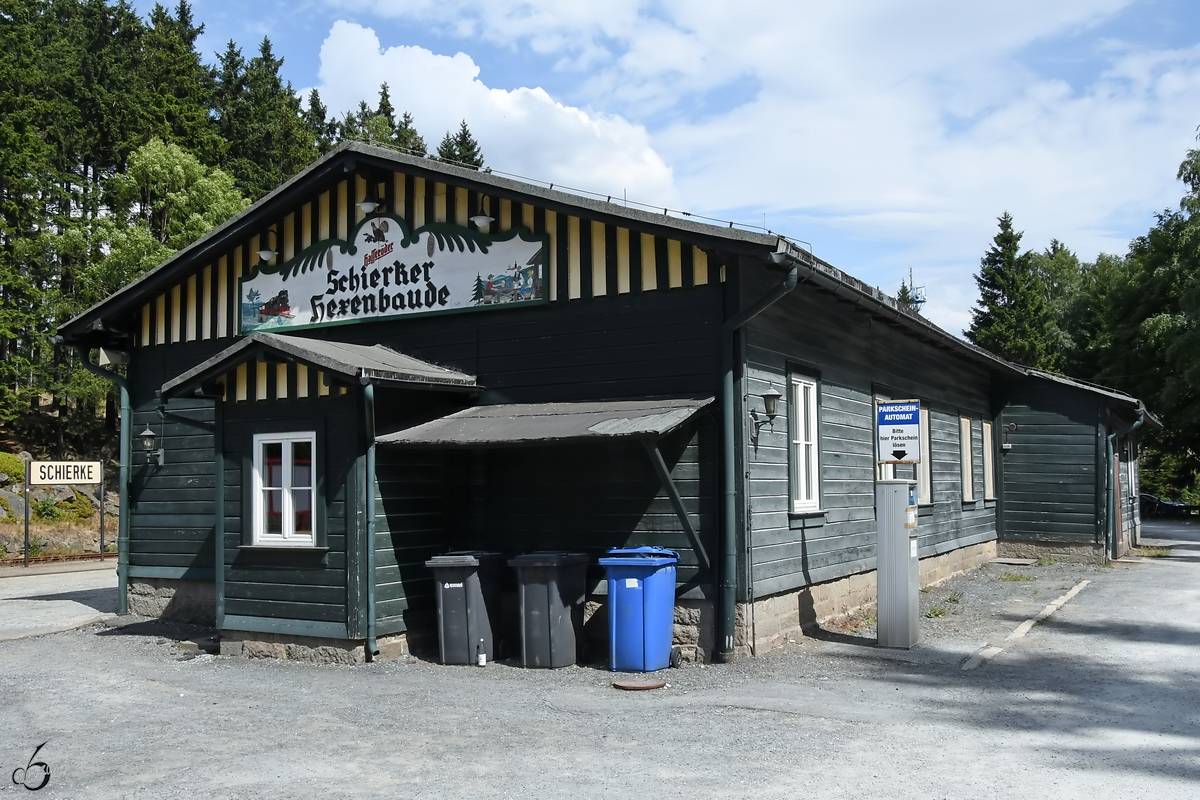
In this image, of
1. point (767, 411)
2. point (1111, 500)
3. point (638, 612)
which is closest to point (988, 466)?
point (1111, 500)

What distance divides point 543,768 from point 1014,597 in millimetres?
10591

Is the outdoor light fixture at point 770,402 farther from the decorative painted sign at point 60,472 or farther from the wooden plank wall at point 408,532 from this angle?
the decorative painted sign at point 60,472

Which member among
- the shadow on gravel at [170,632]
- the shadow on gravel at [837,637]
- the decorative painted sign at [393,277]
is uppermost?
the decorative painted sign at [393,277]

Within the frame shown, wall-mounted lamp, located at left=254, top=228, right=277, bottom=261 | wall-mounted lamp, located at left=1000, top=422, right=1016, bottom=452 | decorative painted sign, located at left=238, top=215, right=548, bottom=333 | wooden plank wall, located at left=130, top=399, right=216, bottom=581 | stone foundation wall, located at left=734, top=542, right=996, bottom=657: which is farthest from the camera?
wall-mounted lamp, located at left=1000, top=422, right=1016, bottom=452

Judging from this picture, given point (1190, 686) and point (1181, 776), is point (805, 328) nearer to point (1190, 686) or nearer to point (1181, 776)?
point (1190, 686)

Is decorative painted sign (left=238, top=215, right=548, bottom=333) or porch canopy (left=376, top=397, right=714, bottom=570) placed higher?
decorative painted sign (left=238, top=215, right=548, bottom=333)

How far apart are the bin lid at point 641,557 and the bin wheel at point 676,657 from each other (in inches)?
35.2

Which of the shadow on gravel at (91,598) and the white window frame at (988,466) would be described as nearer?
the shadow on gravel at (91,598)

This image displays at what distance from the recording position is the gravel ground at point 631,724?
6090 mm

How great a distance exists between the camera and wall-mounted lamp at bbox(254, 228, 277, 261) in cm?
1325

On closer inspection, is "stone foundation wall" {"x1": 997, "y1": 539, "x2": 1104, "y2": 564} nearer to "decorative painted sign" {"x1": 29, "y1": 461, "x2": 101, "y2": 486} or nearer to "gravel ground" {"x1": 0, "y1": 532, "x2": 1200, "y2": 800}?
"gravel ground" {"x1": 0, "y1": 532, "x2": 1200, "y2": 800}

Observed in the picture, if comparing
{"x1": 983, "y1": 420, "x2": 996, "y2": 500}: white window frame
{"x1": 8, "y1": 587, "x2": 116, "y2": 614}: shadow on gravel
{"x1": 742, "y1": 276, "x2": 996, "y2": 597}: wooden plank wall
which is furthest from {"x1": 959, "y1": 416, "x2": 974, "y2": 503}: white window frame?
{"x1": 8, "y1": 587, "x2": 116, "y2": 614}: shadow on gravel

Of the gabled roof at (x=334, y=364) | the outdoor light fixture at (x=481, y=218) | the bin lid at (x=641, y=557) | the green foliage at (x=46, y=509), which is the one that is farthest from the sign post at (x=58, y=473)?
the bin lid at (x=641, y=557)

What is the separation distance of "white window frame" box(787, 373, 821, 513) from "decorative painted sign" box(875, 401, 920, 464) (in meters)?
0.99
